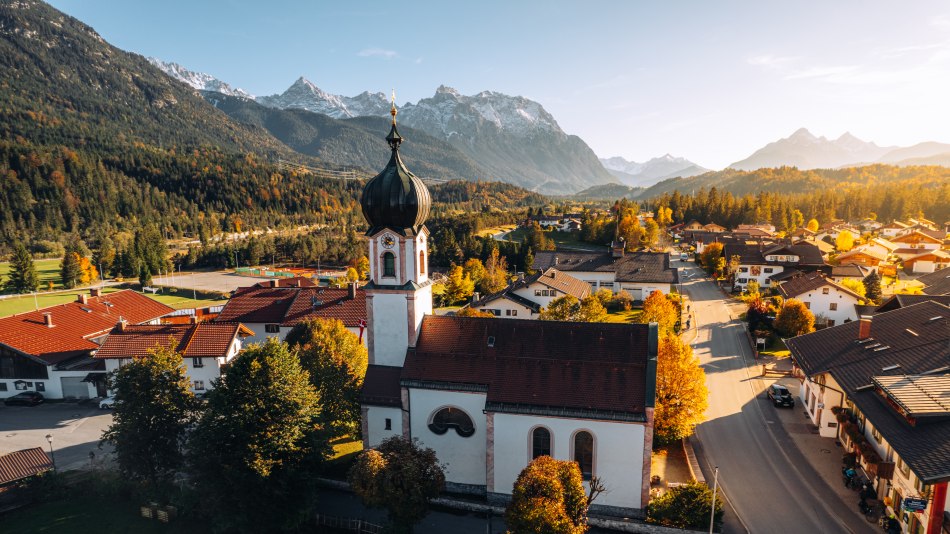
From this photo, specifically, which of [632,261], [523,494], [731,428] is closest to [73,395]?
[523,494]

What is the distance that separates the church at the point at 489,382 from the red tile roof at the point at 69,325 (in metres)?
38.8

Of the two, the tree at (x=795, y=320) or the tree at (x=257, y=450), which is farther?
the tree at (x=795, y=320)

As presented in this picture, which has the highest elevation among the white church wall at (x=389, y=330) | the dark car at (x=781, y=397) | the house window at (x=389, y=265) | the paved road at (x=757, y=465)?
the house window at (x=389, y=265)

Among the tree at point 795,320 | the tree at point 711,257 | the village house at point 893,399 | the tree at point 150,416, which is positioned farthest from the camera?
the tree at point 711,257

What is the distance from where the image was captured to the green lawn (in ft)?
91.4

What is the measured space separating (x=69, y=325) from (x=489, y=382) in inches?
2059

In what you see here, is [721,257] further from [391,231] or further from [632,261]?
[391,231]

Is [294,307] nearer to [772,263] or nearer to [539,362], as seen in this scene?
[539,362]

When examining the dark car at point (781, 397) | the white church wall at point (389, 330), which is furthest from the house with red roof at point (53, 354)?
the dark car at point (781, 397)

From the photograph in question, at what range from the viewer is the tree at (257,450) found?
25.8m

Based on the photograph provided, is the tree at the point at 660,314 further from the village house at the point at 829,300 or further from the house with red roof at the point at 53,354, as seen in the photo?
the house with red roof at the point at 53,354

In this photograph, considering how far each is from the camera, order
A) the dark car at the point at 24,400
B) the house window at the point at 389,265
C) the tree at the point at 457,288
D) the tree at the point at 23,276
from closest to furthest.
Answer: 1. the house window at the point at 389,265
2. the dark car at the point at 24,400
3. the tree at the point at 457,288
4. the tree at the point at 23,276

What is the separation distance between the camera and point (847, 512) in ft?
92.5

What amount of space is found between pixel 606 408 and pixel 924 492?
14257mm
